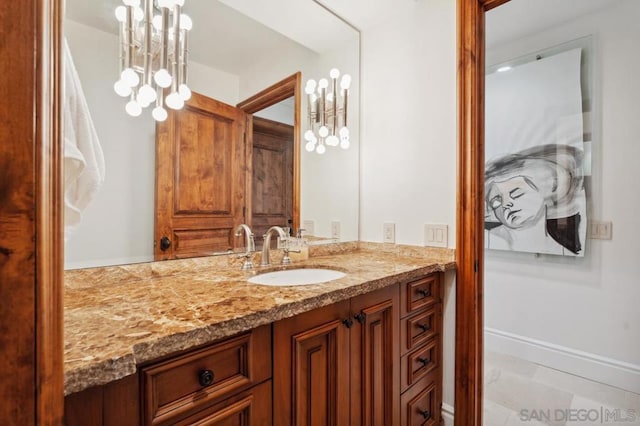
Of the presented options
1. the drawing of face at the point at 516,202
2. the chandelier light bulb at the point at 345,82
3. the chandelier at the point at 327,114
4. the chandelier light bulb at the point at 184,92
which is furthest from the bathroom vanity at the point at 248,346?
the drawing of face at the point at 516,202

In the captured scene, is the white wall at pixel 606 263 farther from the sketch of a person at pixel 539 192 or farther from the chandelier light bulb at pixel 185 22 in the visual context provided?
the chandelier light bulb at pixel 185 22

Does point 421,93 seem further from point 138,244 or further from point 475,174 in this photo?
point 138,244

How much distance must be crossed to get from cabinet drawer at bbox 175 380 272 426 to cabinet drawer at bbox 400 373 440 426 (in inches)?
28.1

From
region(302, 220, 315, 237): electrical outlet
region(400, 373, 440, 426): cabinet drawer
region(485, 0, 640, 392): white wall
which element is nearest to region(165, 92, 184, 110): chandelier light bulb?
region(302, 220, 315, 237): electrical outlet

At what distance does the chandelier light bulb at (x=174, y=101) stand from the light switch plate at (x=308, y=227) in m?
0.85

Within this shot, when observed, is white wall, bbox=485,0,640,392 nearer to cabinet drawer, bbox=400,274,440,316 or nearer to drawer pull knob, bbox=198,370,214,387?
cabinet drawer, bbox=400,274,440,316

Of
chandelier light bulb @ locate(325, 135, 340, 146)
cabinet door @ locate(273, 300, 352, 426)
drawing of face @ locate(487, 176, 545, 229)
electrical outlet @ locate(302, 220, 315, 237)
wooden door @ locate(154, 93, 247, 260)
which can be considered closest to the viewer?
cabinet door @ locate(273, 300, 352, 426)

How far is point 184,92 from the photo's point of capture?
46.9 inches

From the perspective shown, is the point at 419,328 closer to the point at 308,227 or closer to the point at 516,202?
the point at 308,227

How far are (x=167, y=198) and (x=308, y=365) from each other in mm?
836

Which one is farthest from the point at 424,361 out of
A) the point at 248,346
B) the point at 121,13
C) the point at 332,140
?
the point at 121,13

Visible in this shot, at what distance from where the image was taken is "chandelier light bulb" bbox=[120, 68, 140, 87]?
3.43ft

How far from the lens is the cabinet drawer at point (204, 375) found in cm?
59

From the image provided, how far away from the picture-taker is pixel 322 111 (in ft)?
5.80
